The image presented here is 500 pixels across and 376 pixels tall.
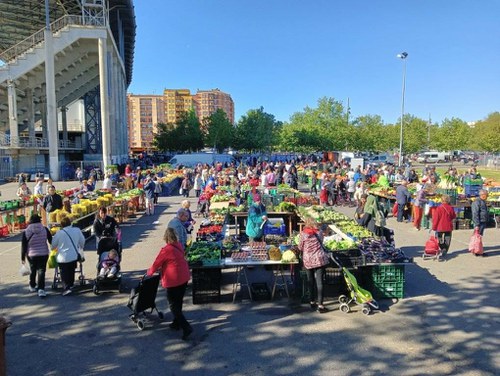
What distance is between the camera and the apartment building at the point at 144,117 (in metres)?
164

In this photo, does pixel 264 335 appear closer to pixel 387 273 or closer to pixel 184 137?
Answer: pixel 387 273

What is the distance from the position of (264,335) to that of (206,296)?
5.35ft

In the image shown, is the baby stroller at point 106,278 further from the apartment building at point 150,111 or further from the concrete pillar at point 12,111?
the apartment building at point 150,111

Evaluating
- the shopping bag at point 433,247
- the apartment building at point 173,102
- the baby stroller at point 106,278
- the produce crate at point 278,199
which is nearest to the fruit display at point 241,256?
the baby stroller at point 106,278

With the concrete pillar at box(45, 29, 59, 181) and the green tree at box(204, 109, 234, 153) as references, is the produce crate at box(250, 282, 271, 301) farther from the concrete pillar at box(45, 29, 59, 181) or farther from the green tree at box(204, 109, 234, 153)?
the green tree at box(204, 109, 234, 153)

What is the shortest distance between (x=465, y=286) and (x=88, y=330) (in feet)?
22.7

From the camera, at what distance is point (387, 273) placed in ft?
23.0

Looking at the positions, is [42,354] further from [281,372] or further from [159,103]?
[159,103]

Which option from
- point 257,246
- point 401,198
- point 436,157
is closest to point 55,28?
point 401,198

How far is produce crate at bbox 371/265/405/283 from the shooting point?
22.8 ft

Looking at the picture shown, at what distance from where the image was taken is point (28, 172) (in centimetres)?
3594

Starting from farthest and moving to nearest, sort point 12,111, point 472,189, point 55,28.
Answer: point 55,28, point 12,111, point 472,189

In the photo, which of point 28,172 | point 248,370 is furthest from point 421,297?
point 28,172

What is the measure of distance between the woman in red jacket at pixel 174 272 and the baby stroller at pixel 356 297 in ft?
8.65
